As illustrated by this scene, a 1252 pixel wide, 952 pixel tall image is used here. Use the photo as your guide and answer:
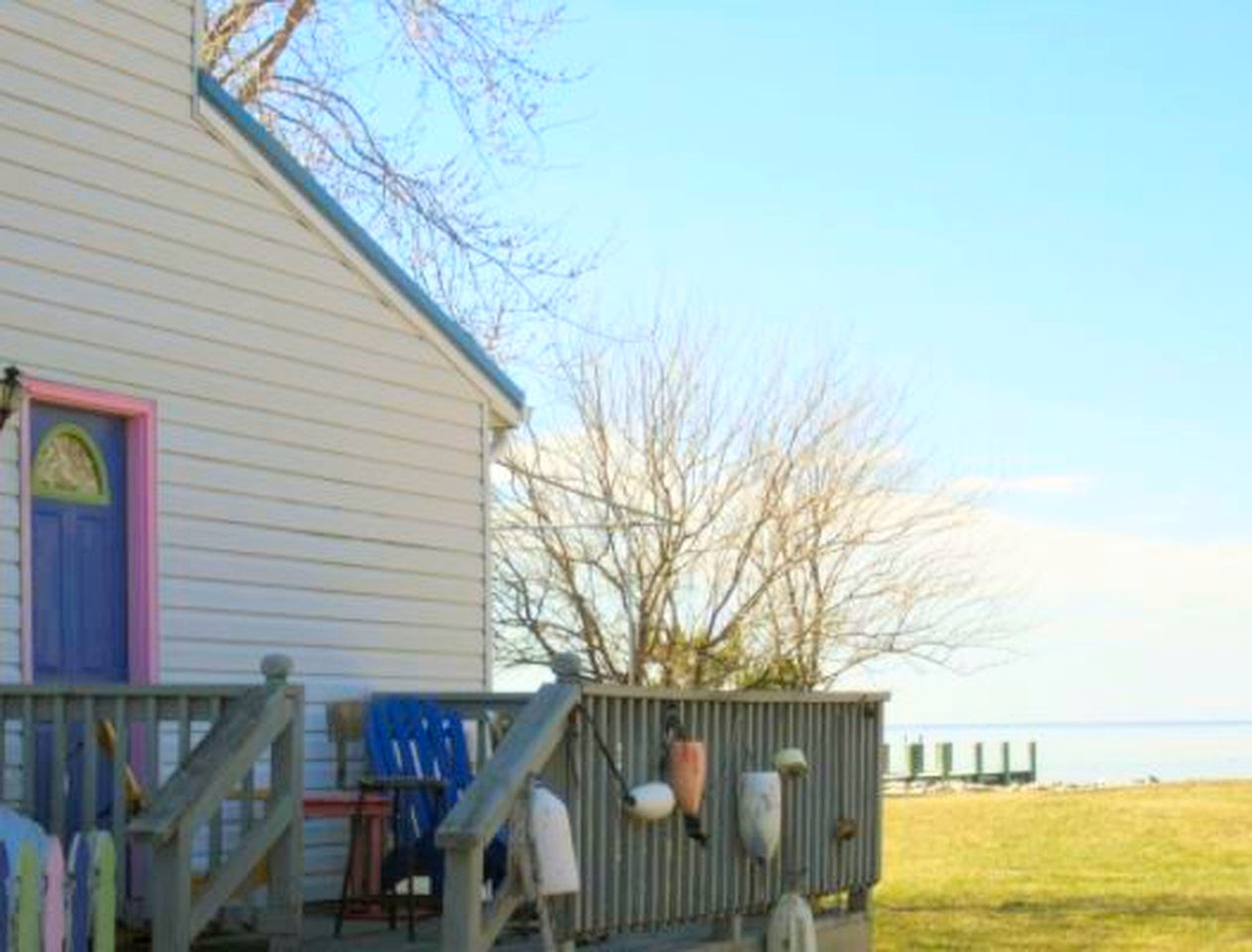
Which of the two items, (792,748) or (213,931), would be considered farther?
(792,748)

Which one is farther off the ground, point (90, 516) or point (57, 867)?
point (90, 516)

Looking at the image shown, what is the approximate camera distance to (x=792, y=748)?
10750 millimetres

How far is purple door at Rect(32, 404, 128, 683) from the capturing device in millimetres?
10164

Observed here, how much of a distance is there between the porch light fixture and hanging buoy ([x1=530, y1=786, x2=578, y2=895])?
9.97 feet

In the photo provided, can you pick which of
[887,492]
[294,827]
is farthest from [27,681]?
[887,492]

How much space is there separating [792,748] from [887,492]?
50.4 feet

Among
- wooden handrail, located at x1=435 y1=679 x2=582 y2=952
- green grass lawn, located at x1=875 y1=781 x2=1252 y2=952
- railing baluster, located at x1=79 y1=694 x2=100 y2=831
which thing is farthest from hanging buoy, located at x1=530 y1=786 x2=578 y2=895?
green grass lawn, located at x1=875 y1=781 x2=1252 y2=952

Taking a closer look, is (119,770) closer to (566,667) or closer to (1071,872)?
(566,667)

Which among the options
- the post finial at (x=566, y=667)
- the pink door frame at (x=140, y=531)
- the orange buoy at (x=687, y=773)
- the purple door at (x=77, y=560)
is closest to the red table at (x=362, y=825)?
A: the pink door frame at (x=140, y=531)

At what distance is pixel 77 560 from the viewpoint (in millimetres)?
10344

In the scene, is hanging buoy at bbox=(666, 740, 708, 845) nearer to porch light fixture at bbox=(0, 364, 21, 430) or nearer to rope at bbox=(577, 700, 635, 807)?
rope at bbox=(577, 700, 635, 807)

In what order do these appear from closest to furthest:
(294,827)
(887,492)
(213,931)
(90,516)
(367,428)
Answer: (294,827), (213,931), (90,516), (367,428), (887,492)

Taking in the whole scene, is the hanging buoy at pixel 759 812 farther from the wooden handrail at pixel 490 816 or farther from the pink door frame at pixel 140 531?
the pink door frame at pixel 140 531

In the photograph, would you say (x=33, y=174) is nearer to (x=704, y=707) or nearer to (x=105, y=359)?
(x=105, y=359)
